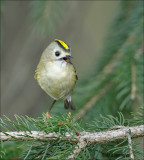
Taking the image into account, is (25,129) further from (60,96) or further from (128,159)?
(60,96)

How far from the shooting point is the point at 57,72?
187 cm

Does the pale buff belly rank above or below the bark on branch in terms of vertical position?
above

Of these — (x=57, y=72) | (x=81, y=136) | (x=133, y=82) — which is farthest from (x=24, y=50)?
(x=81, y=136)

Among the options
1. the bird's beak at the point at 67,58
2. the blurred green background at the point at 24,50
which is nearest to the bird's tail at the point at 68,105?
the bird's beak at the point at 67,58

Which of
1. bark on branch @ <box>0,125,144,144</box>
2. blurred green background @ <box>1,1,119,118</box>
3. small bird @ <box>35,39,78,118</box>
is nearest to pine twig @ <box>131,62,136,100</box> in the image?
small bird @ <box>35,39,78,118</box>

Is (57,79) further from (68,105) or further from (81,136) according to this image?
(81,136)

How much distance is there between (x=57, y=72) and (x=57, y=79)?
5 cm

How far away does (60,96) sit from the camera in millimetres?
2006

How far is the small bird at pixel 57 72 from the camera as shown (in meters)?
1.88

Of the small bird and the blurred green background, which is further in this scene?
the blurred green background

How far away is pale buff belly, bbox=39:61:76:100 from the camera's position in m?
1.88

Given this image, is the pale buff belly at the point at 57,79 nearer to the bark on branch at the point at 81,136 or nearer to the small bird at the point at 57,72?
the small bird at the point at 57,72

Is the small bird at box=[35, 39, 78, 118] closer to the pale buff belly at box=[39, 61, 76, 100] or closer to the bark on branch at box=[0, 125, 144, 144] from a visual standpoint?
the pale buff belly at box=[39, 61, 76, 100]

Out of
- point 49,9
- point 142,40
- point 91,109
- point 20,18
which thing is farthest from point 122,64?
point 20,18
